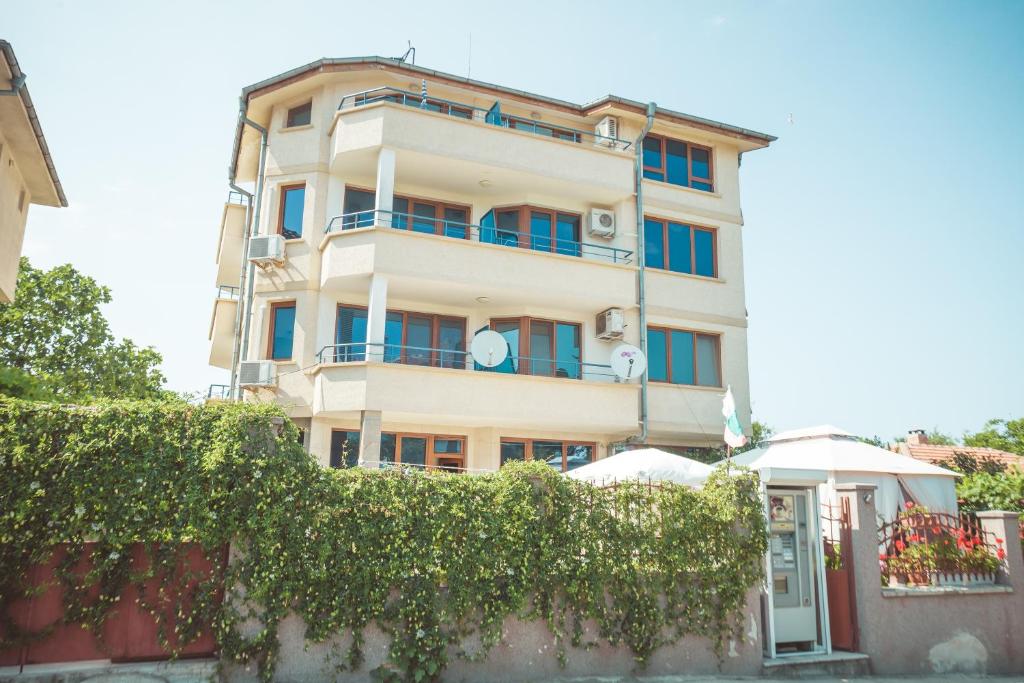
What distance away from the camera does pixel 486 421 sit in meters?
17.2

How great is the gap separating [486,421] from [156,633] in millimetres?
9706

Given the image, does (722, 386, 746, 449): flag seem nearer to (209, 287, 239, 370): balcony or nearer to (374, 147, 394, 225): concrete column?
(374, 147, 394, 225): concrete column

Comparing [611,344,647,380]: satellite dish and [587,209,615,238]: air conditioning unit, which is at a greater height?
Result: [587,209,615,238]: air conditioning unit

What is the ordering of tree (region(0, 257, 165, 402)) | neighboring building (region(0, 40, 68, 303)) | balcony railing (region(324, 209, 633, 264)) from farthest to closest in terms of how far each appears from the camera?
1. tree (region(0, 257, 165, 402))
2. balcony railing (region(324, 209, 633, 264))
3. neighboring building (region(0, 40, 68, 303))

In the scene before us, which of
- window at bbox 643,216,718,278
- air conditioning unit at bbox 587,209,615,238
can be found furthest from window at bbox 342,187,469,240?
window at bbox 643,216,718,278

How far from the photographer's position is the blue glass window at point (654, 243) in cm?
2056

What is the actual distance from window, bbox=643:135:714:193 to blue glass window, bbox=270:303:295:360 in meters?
10.4

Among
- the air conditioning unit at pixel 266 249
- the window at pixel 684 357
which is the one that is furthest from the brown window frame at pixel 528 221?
the air conditioning unit at pixel 266 249

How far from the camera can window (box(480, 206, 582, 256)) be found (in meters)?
19.6

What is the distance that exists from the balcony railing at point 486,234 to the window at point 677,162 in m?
2.99

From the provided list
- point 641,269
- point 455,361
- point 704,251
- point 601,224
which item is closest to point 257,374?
point 455,361

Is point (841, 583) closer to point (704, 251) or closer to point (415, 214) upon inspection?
point (704, 251)

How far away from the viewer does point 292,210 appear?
19.0 meters

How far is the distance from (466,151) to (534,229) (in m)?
2.87
